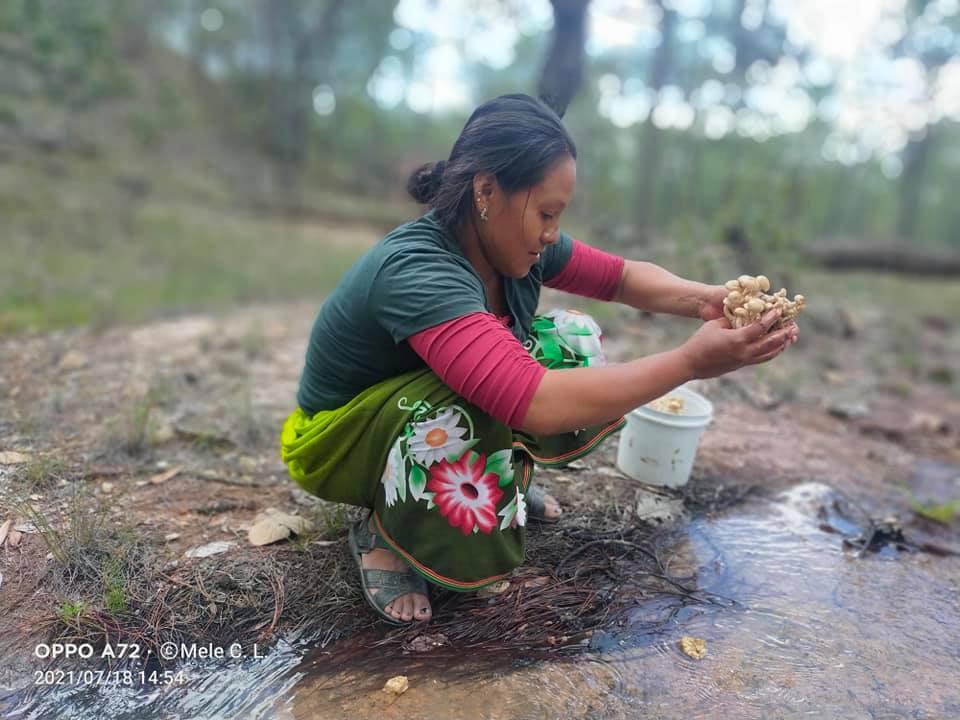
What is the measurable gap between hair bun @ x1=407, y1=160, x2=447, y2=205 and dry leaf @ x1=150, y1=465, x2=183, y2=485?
4.12 feet

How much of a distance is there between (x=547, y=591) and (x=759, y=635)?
1.71 ft

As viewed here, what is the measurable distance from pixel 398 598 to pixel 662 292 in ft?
3.62

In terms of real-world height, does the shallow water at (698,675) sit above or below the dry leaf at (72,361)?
above

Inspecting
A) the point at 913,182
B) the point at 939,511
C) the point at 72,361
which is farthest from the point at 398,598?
the point at 913,182

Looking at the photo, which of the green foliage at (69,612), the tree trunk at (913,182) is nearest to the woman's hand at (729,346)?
the green foliage at (69,612)

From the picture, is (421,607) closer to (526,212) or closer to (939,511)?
(526,212)

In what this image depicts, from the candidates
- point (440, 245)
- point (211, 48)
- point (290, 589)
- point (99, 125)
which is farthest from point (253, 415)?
point (211, 48)

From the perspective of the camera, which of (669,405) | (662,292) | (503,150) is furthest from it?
(669,405)

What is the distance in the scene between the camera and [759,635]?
65.7 inches

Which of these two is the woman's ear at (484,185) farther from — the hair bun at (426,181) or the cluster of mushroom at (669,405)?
the cluster of mushroom at (669,405)

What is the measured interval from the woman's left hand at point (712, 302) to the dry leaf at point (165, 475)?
1.75m

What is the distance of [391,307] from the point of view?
145cm

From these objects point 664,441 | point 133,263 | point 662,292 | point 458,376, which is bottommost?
point 133,263

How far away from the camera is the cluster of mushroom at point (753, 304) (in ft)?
4.68
